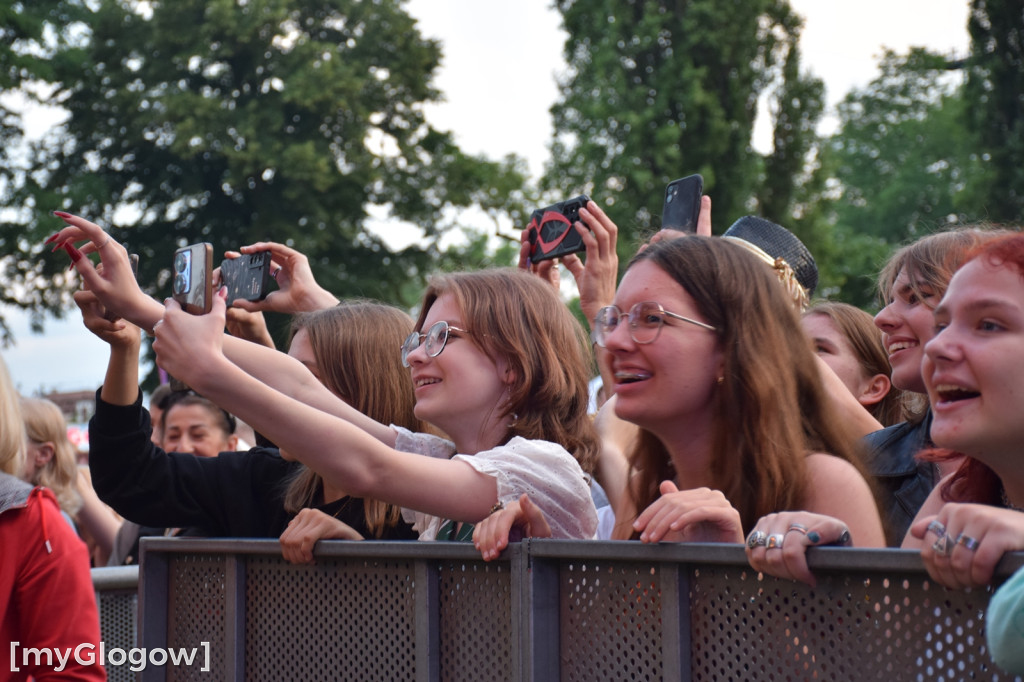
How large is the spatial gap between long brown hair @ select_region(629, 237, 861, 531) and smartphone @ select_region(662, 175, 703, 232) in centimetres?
76

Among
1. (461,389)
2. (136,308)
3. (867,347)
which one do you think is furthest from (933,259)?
(136,308)

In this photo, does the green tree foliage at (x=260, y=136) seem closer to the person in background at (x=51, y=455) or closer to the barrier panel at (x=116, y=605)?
the person in background at (x=51, y=455)

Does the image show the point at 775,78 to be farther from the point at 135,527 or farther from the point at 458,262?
the point at 135,527

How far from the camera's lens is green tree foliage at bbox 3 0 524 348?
22.6 metres

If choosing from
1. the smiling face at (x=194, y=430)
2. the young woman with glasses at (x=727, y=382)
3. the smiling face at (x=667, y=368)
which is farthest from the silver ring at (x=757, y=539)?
the smiling face at (x=194, y=430)

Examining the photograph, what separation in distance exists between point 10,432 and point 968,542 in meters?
2.46

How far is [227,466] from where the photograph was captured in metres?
3.52

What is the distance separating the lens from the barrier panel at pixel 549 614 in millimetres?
1642

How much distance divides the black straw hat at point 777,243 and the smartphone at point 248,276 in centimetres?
139

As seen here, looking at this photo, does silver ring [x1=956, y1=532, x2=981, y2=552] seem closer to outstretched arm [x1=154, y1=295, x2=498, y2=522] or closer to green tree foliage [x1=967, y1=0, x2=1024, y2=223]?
outstretched arm [x1=154, y1=295, x2=498, y2=522]

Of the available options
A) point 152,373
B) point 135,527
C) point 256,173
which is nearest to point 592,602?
point 135,527

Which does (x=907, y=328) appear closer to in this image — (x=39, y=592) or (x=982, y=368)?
(x=982, y=368)

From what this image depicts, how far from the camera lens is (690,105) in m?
23.9

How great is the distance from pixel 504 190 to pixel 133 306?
73.0 feet
